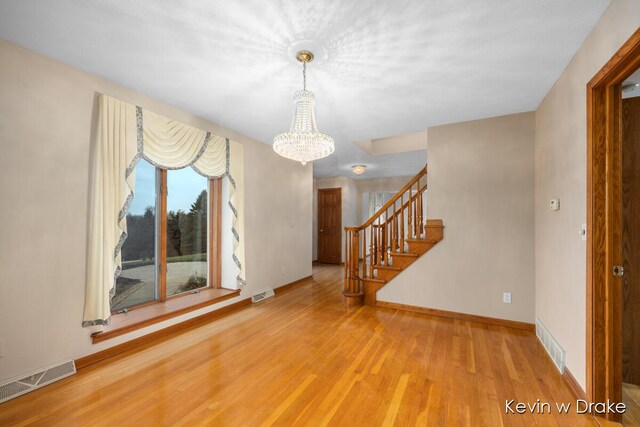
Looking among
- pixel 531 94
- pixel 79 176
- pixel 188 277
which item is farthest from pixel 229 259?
pixel 531 94

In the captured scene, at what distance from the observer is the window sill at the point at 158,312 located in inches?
101

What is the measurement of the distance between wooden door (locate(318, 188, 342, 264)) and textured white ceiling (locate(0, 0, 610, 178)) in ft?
15.3

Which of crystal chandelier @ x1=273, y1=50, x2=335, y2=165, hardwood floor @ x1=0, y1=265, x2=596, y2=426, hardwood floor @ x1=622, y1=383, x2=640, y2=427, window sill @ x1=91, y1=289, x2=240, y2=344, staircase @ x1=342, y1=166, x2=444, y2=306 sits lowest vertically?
hardwood floor @ x1=0, y1=265, x2=596, y2=426

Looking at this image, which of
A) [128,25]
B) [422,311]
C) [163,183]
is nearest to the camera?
[128,25]

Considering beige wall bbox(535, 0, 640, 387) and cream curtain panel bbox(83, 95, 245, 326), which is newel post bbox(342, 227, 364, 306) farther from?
cream curtain panel bbox(83, 95, 245, 326)

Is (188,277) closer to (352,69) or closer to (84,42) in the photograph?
(84,42)

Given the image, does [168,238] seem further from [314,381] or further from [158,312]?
[314,381]

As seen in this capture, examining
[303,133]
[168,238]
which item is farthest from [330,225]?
[303,133]

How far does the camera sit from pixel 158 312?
9.95ft

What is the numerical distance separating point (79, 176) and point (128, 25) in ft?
4.52

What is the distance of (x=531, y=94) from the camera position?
283 centimetres

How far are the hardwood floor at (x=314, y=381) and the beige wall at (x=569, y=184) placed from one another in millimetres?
471

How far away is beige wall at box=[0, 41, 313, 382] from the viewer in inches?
78.2

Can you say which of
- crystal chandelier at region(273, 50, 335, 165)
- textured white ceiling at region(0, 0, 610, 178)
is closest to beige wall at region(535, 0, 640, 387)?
textured white ceiling at region(0, 0, 610, 178)
